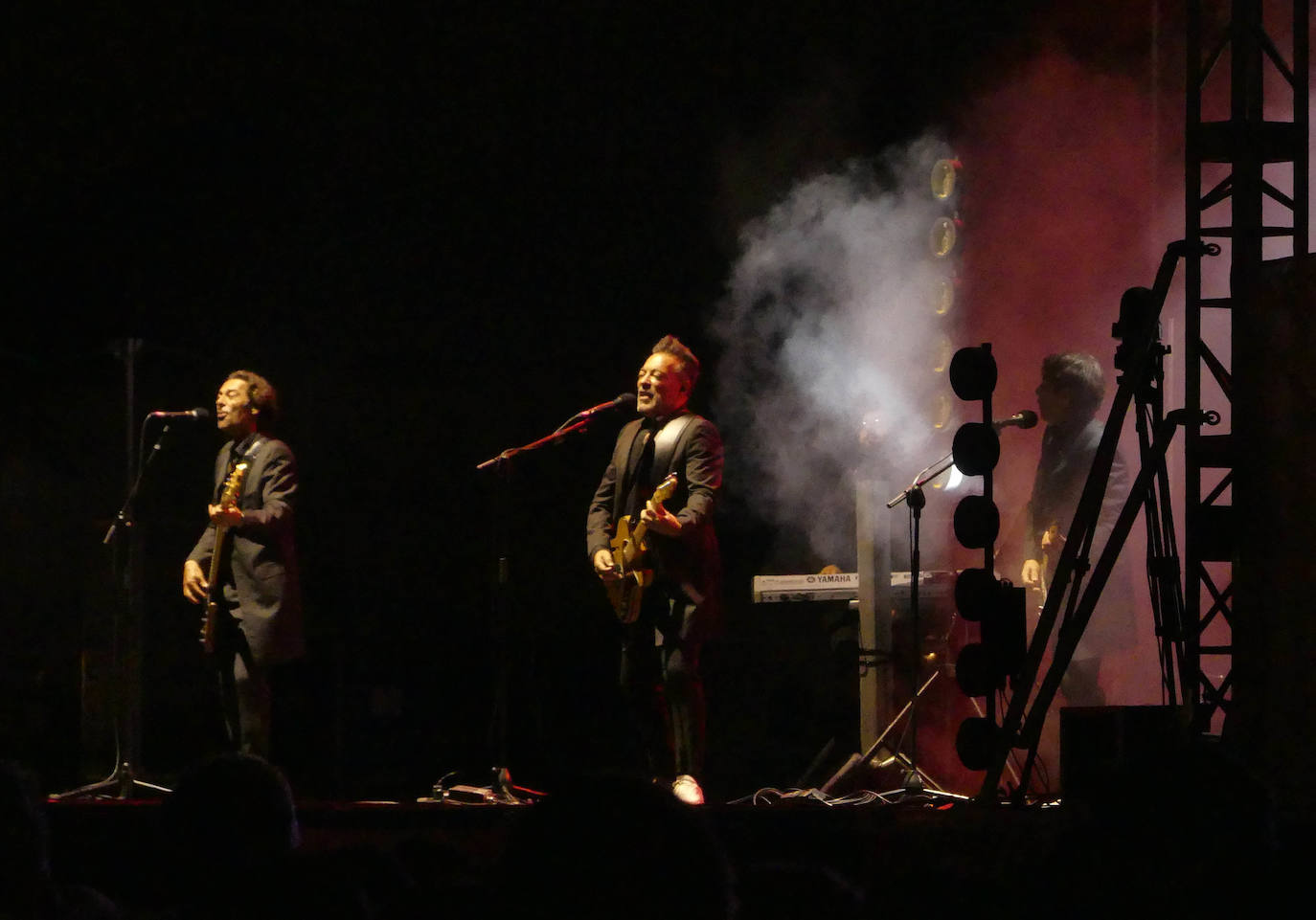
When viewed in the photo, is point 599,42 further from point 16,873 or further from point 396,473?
point 16,873

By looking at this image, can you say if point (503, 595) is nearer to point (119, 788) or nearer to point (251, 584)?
point (251, 584)

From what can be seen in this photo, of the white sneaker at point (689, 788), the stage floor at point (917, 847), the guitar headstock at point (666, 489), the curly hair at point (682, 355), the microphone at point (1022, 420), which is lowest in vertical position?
the white sneaker at point (689, 788)

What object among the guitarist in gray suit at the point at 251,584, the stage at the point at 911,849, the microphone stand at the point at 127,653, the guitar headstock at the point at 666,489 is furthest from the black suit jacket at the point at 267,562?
the stage at the point at 911,849

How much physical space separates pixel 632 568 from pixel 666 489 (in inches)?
15.1

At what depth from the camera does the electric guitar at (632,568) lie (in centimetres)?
628

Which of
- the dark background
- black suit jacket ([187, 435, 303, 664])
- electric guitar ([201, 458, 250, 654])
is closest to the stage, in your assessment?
black suit jacket ([187, 435, 303, 664])

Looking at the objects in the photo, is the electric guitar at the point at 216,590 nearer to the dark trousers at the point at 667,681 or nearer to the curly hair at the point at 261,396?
the curly hair at the point at 261,396

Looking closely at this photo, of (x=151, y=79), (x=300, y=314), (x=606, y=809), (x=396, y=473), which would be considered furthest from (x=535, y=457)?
(x=606, y=809)

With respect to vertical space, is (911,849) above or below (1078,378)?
below

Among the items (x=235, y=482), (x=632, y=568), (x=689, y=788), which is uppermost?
(x=235, y=482)

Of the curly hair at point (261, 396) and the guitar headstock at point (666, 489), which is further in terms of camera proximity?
the curly hair at point (261, 396)

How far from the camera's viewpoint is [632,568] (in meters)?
6.30

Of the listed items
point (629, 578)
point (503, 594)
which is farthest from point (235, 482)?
point (629, 578)

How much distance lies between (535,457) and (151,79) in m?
3.01
